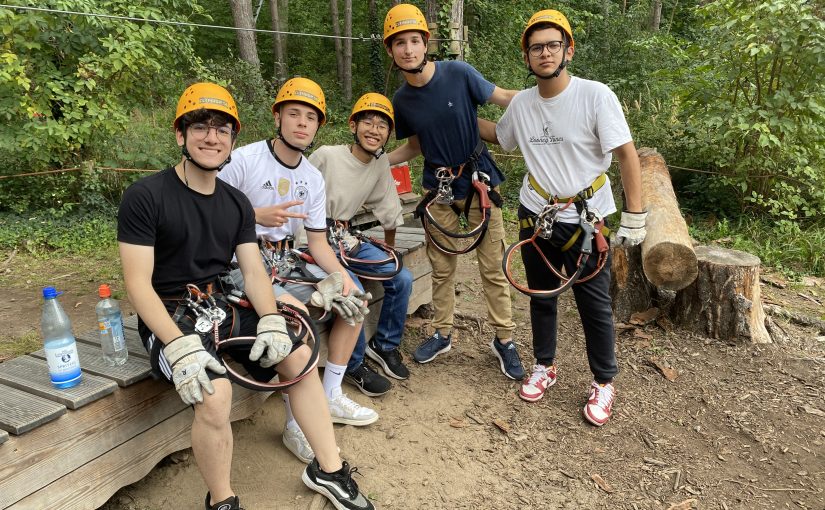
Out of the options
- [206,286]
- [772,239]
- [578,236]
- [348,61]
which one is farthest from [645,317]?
[348,61]

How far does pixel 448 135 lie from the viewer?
383 centimetres

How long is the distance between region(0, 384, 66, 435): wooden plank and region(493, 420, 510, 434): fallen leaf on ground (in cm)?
232

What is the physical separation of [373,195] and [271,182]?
2.72ft

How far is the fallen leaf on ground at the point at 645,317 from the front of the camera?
4764 mm

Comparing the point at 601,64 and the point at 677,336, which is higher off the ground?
the point at 601,64

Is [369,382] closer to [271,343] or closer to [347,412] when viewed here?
[347,412]

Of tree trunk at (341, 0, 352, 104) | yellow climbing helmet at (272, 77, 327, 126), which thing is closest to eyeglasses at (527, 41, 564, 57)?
yellow climbing helmet at (272, 77, 327, 126)

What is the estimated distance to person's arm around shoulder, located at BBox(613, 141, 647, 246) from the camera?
10.4 ft

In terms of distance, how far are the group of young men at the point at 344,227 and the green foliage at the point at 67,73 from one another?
13.3 feet

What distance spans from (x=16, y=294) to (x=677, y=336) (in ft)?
18.8

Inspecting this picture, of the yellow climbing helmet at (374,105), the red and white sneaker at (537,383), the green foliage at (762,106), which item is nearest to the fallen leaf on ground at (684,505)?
the red and white sneaker at (537,383)

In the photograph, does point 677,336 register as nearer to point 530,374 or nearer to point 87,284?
point 530,374

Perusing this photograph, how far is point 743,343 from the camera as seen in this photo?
14.3ft

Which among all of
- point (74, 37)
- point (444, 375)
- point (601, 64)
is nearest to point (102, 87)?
point (74, 37)
